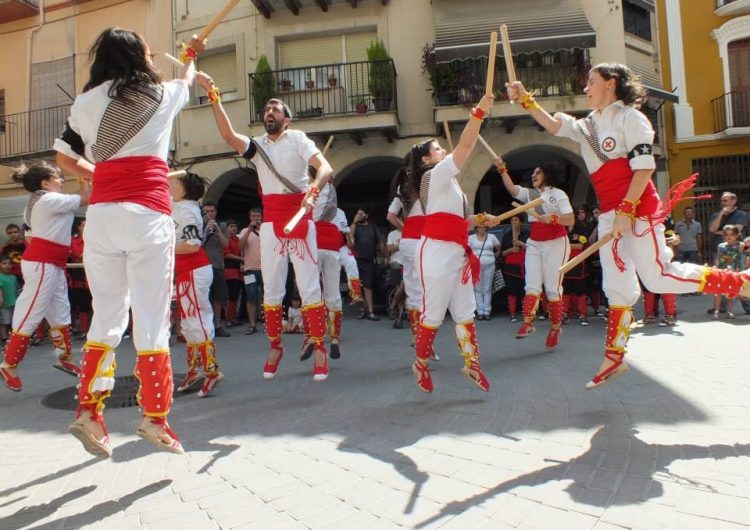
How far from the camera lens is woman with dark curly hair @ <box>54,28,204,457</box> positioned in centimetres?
286

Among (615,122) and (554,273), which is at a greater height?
(615,122)

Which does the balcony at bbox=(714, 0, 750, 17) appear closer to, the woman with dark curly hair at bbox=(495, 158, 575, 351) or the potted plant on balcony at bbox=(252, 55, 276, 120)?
the potted plant on balcony at bbox=(252, 55, 276, 120)

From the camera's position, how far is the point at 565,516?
2150 mm

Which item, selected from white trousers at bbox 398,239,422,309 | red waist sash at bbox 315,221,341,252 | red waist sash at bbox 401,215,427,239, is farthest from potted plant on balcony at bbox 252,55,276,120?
red waist sash at bbox 401,215,427,239

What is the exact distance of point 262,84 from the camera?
14359mm

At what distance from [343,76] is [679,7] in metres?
10.4

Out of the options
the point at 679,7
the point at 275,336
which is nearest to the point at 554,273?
the point at 275,336

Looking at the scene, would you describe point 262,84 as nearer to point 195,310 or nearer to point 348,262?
point 348,262

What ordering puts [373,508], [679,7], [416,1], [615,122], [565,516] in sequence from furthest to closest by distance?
1. [679,7]
2. [416,1]
3. [615,122]
4. [373,508]
5. [565,516]

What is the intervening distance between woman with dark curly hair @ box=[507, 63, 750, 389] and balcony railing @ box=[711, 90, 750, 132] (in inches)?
591

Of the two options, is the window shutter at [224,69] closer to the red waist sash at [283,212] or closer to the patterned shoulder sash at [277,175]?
the patterned shoulder sash at [277,175]

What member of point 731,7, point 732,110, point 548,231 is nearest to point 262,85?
point 548,231

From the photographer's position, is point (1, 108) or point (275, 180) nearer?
point (275, 180)

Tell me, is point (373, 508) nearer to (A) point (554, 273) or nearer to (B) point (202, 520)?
(B) point (202, 520)
